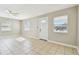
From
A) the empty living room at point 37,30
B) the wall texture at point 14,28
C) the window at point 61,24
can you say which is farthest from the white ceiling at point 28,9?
the window at point 61,24

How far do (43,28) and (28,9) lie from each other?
0.66m

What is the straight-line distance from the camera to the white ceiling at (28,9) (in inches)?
90.5

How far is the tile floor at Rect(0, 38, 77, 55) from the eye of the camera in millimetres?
2424

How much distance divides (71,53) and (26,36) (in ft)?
4.12

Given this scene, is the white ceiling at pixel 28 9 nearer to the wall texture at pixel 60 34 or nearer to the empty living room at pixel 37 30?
the empty living room at pixel 37 30

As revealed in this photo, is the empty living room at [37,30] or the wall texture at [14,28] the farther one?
the wall texture at [14,28]

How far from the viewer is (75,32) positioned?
2.51 meters

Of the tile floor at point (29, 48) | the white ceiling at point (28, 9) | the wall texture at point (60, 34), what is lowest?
the tile floor at point (29, 48)

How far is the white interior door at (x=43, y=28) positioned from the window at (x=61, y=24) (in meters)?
0.27

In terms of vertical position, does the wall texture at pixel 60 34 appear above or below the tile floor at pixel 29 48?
above

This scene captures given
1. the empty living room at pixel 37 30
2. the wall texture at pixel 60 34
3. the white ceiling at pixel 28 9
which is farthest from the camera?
the wall texture at pixel 60 34

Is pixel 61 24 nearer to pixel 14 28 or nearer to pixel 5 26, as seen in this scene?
pixel 14 28

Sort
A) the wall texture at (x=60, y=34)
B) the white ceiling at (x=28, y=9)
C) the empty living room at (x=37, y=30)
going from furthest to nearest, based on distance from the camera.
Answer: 1. the wall texture at (x=60, y=34)
2. the empty living room at (x=37, y=30)
3. the white ceiling at (x=28, y=9)
